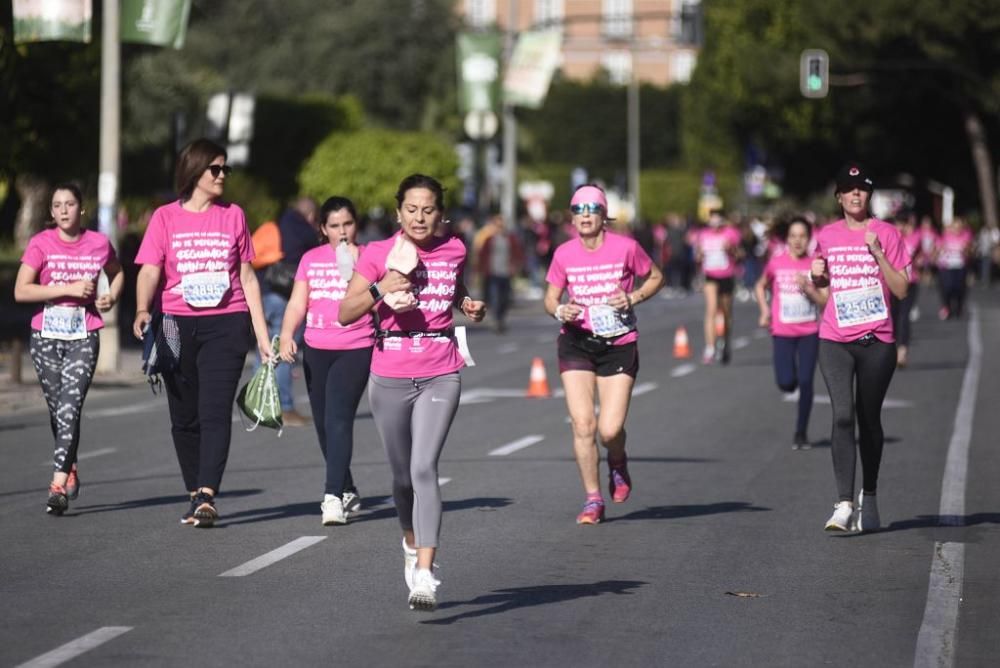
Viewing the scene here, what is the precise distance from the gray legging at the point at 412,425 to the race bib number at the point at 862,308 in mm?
3001

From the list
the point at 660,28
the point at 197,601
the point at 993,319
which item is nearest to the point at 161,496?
the point at 197,601

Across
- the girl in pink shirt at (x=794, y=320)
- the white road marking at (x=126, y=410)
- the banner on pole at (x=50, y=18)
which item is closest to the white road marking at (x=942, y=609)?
the girl in pink shirt at (x=794, y=320)

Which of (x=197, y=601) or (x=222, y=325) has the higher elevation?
(x=222, y=325)

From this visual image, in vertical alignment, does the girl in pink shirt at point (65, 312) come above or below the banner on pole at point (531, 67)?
below

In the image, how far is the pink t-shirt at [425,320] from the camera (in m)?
7.98

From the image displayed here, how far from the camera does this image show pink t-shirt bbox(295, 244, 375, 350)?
11.1 metres

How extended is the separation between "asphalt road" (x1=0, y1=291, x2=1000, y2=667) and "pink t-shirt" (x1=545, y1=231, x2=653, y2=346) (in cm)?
110

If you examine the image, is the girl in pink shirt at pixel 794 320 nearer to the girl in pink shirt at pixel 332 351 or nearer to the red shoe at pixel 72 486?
the girl in pink shirt at pixel 332 351

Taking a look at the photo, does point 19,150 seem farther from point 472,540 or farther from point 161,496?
point 472,540

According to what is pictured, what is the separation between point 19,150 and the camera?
28.7 metres

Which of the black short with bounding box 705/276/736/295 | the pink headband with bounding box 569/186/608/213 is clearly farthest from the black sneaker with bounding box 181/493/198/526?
the black short with bounding box 705/276/736/295

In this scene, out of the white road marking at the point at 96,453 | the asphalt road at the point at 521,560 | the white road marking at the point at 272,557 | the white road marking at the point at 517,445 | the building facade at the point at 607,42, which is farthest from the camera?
the building facade at the point at 607,42

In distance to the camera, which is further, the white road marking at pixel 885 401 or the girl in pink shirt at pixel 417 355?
the white road marking at pixel 885 401

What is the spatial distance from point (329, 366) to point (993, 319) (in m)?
29.7
